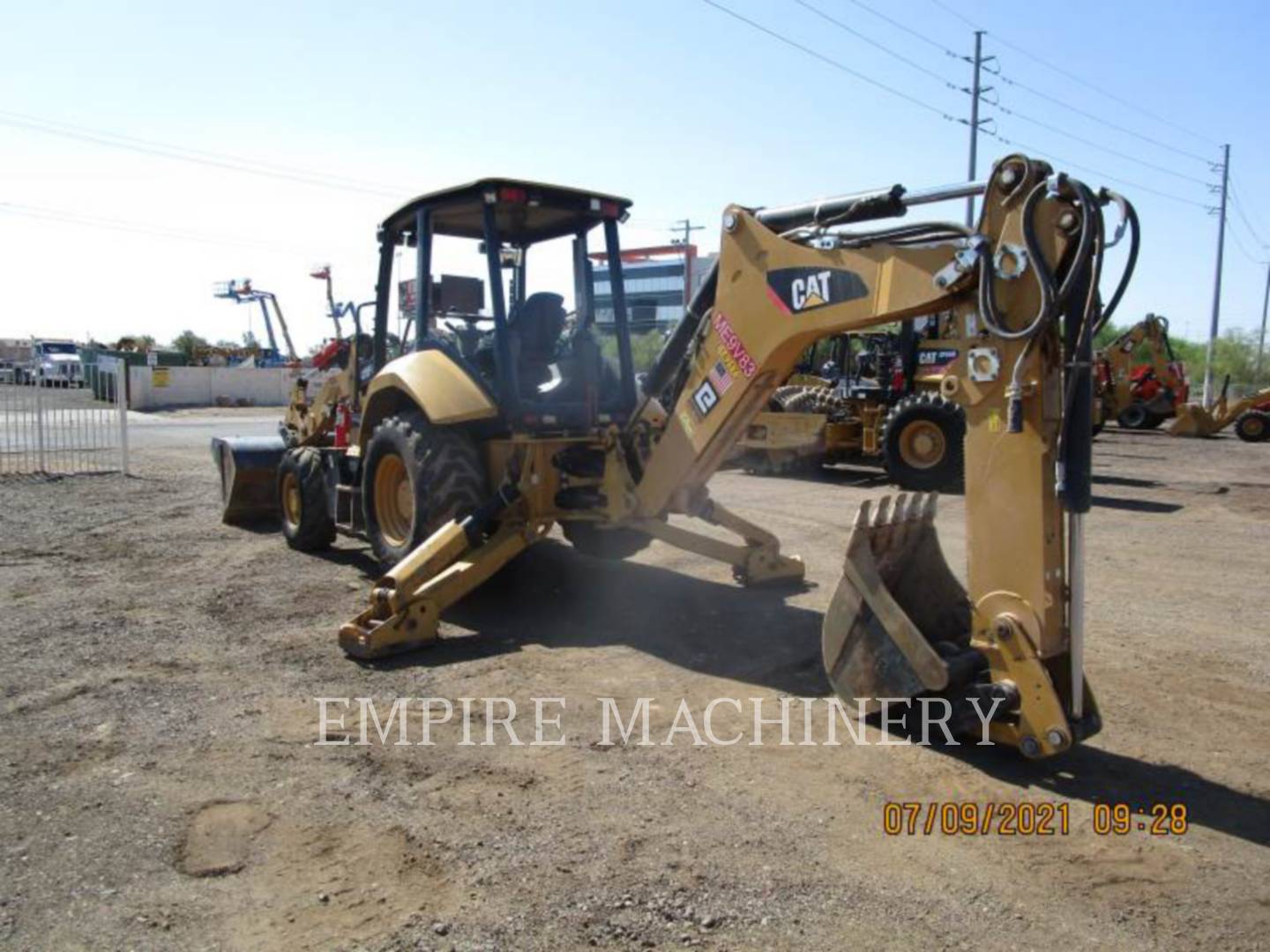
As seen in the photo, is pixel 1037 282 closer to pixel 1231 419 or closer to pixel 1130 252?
pixel 1130 252

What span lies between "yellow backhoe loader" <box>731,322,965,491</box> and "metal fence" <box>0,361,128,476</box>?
907 cm

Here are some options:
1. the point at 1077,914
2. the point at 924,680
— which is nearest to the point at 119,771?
the point at 924,680

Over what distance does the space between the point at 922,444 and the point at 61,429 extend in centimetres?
1251

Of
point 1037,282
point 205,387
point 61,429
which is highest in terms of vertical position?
point 1037,282

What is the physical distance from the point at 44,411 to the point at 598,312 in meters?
10.9

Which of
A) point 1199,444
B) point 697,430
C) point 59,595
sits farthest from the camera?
point 1199,444

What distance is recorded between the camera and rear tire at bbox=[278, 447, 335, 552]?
8312 millimetres

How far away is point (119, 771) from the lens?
4.04 m

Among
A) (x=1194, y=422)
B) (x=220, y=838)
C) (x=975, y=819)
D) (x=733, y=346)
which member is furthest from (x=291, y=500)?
(x=1194, y=422)

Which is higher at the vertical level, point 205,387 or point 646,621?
point 205,387

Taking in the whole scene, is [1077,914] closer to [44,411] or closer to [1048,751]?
[1048,751]

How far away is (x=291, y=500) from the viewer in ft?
28.6

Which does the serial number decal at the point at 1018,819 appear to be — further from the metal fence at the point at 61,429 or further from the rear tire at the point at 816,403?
the metal fence at the point at 61,429

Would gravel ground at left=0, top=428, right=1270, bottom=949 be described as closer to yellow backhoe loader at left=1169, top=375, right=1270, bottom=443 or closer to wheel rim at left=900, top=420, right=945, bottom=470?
wheel rim at left=900, top=420, right=945, bottom=470
